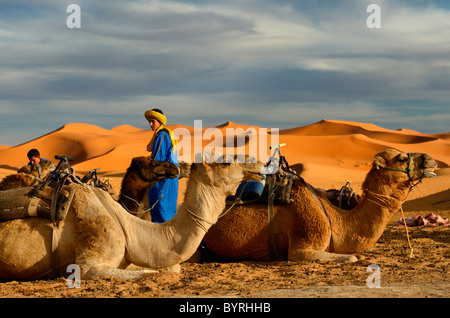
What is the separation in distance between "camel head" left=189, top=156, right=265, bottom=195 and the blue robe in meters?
1.77

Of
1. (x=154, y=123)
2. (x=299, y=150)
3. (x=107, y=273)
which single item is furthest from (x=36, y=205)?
(x=299, y=150)

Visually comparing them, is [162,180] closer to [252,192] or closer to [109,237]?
[252,192]

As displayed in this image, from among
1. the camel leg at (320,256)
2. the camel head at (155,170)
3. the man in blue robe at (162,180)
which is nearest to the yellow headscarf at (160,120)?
the man in blue robe at (162,180)

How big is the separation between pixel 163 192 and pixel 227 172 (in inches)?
79.1

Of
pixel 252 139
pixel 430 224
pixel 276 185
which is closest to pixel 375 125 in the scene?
pixel 252 139

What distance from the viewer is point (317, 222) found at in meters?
7.96

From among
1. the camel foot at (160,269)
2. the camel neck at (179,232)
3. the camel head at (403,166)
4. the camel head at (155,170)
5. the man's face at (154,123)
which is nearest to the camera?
the camel neck at (179,232)

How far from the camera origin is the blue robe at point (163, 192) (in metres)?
7.84

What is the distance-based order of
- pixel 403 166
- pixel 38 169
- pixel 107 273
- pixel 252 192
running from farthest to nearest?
pixel 38 169 < pixel 403 166 < pixel 252 192 < pixel 107 273

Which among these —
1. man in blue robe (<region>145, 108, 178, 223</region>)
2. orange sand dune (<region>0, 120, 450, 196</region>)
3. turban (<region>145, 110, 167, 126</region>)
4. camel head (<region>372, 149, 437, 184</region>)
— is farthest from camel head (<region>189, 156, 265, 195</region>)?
orange sand dune (<region>0, 120, 450, 196</region>)

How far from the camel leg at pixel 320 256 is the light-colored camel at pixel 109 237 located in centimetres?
205

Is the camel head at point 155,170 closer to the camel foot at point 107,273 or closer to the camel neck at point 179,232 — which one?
the camel neck at point 179,232

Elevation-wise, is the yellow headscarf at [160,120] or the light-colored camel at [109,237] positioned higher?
the yellow headscarf at [160,120]
